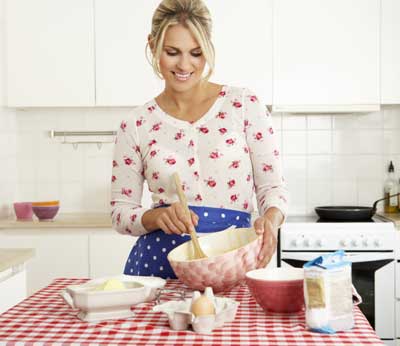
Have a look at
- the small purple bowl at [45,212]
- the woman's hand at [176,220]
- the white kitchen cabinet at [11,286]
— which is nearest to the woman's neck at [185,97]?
the woman's hand at [176,220]

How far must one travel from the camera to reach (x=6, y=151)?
12.0ft

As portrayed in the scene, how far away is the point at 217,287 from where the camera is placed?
1.48 m

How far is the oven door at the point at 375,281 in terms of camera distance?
10.3 ft

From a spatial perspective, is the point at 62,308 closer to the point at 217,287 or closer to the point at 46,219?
Result: the point at 217,287

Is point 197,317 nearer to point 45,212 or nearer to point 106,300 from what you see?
point 106,300

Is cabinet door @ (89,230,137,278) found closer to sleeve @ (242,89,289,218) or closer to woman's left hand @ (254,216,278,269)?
sleeve @ (242,89,289,218)

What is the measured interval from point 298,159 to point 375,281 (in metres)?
0.89

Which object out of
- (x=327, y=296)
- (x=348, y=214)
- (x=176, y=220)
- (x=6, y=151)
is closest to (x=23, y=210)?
(x=6, y=151)

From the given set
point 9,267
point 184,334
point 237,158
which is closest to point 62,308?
point 184,334

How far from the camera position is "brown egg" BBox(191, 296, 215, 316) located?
4.06 feet

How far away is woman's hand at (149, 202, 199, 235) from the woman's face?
A: 398mm

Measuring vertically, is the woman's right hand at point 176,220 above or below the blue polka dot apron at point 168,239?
above

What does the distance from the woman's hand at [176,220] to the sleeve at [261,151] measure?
0.30 meters

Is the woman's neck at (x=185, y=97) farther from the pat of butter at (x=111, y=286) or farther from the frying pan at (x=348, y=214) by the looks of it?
the frying pan at (x=348, y=214)
